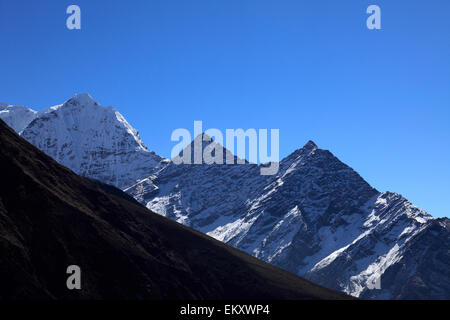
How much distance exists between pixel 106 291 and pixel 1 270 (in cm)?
3371

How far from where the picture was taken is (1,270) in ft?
524
